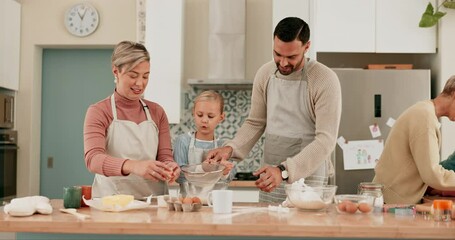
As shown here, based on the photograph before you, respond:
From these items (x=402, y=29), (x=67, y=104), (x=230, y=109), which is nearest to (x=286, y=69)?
(x=402, y=29)

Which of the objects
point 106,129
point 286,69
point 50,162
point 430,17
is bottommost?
point 50,162

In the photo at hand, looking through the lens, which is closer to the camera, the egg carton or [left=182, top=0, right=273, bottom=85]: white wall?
the egg carton

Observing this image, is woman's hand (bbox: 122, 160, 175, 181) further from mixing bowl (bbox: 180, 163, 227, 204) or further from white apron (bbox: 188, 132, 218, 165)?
white apron (bbox: 188, 132, 218, 165)

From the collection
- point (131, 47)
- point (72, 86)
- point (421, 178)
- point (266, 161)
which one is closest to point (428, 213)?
point (421, 178)

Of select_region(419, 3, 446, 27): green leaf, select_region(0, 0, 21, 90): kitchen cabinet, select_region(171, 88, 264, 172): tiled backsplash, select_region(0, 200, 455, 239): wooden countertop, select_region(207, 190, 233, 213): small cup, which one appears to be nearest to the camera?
select_region(0, 200, 455, 239): wooden countertop

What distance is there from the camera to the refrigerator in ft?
15.5

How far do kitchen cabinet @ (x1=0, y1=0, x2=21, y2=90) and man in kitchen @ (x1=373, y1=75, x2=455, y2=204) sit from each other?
3436 mm

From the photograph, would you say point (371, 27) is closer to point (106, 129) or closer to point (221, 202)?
point (106, 129)

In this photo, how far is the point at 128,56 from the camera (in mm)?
2656

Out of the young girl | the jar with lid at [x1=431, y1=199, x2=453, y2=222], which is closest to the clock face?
the young girl

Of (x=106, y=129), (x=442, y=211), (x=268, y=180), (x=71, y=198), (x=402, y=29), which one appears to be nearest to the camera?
(x=442, y=211)

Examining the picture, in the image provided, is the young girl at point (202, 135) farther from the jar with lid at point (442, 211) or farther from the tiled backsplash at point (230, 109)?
the tiled backsplash at point (230, 109)

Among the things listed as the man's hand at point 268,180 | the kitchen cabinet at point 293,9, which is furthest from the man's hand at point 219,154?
the kitchen cabinet at point 293,9

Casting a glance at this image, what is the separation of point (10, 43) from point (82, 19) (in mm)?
634
